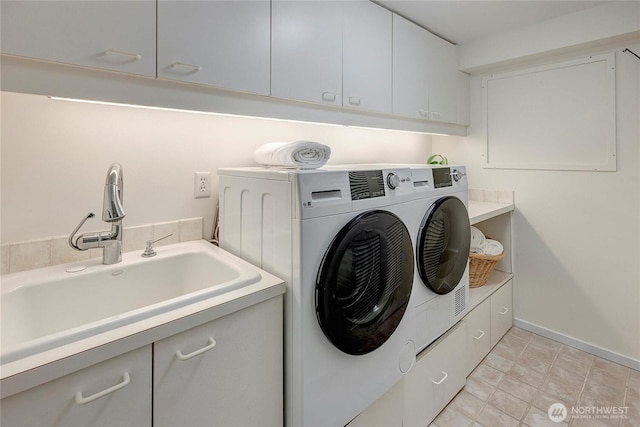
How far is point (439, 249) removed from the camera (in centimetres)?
152

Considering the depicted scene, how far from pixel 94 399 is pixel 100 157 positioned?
965 mm

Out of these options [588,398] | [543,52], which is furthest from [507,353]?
[543,52]

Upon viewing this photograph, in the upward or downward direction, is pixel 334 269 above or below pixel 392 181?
below

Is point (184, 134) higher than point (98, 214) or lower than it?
higher

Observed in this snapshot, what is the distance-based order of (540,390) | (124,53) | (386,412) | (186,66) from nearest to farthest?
(124,53) → (186,66) → (386,412) → (540,390)

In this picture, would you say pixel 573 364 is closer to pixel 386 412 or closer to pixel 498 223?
pixel 498 223

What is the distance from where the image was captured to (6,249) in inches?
43.3

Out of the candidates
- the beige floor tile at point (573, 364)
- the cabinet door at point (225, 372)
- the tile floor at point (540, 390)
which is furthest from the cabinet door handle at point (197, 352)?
the beige floor tile at point (573, 364)

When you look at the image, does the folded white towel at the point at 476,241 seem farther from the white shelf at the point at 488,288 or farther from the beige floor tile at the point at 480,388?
the beige floor tile at the point at 480,388

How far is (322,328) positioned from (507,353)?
1.88m

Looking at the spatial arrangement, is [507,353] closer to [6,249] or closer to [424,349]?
[424,349]

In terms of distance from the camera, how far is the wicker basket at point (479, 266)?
2.22 metres

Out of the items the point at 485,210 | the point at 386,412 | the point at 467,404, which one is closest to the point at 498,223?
the point at 485,210

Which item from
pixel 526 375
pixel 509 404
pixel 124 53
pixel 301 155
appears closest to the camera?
pixel 124 53
